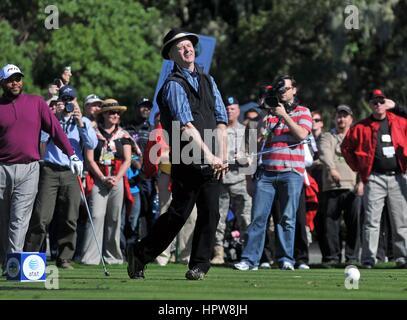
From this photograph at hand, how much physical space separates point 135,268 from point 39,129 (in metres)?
2.62

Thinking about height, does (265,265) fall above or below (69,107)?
below

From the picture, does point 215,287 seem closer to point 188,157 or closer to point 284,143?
point 188,157

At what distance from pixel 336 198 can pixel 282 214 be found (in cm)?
313

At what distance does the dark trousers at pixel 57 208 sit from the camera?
54.1 ft

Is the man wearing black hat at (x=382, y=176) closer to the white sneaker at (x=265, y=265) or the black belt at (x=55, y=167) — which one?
the white sneaker at (x=265, y=265)

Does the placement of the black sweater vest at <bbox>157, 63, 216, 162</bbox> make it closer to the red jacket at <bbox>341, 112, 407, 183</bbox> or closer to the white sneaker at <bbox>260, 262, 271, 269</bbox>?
the white sneaker at <bbox>260, 262, 271, 269</bbox>

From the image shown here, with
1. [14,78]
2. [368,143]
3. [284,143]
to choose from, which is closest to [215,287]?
[14,78]

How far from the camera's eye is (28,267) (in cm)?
1275

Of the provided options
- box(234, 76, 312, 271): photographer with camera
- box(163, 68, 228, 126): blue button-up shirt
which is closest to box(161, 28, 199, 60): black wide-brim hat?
box(163, 68, 228, 126): blue button-up shirt

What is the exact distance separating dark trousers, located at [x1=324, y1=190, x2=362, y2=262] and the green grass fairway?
4.25 metres

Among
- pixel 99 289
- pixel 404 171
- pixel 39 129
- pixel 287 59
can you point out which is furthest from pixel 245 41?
pixel 99 289

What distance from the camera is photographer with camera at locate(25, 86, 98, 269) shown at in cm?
1650

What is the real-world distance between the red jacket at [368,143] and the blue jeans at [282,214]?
136 cm

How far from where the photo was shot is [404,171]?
17.1 metres
